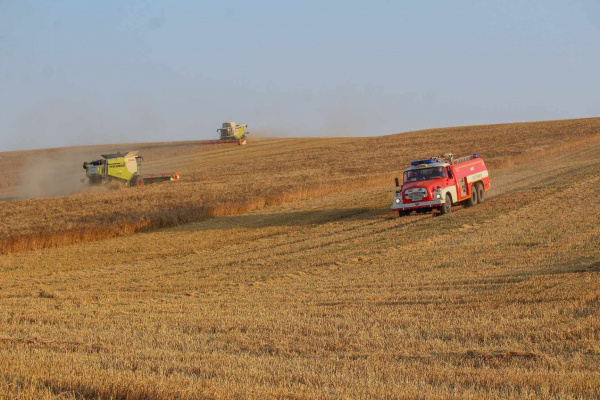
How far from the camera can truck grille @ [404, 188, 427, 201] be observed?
23500mm

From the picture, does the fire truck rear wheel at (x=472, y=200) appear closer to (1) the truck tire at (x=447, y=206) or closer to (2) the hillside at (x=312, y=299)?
(2) the hillside at (x=312, y=299)

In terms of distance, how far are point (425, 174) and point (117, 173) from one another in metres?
25.6

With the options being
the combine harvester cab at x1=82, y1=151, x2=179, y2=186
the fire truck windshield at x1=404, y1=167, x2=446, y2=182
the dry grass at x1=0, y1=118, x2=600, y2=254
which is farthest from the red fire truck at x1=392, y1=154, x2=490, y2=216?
the combine harvester cab at x1=82, y1=151, x2=179, y2=186

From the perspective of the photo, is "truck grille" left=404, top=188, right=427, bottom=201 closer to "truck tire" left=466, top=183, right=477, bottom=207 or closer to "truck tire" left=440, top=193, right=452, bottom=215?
"truck tire" left=440, top=193, right=452, bottom=215

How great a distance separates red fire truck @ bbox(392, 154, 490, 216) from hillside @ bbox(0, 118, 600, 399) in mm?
673

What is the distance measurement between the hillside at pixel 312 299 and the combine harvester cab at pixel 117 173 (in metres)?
11.2

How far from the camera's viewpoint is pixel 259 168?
4941cm

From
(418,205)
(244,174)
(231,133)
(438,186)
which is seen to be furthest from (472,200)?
(231,133)

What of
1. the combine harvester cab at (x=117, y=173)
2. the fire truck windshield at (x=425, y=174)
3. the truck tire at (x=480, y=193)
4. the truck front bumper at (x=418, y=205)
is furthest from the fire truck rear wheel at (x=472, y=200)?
the combine harvester cab at (x=117, y=173)

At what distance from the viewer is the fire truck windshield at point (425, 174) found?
2438 centimetres

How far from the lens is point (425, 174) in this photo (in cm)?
2445

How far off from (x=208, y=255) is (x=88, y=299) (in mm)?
6586

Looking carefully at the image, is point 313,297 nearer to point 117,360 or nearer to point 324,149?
point 117,360

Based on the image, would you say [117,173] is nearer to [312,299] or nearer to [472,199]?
[472,199]
